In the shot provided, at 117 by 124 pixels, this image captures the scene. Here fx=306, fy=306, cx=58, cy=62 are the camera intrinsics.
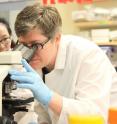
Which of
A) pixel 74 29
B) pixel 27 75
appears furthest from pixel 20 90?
pixel 74 29

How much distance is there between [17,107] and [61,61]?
1.41 ft

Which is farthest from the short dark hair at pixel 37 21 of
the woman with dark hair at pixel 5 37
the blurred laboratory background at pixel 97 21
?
the blurred laboratory background at pixel 97 21

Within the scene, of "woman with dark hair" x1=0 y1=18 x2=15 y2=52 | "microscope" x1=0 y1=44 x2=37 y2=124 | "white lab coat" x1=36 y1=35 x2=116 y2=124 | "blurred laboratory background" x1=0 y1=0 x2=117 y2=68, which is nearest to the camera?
"microscope" x1=0 y1=44 x2=37 y2=124

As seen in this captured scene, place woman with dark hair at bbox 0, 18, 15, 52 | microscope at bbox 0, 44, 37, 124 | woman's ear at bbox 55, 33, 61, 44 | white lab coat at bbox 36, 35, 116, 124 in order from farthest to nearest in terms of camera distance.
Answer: woman with dark hair at bbox 0, 18, 15, 52 → woman's ear at bbox 55, 33, 61, 44 → white lab coat at bbox 36, 35, 116, 124 → microscope at bbox 0, 44, 37, 124

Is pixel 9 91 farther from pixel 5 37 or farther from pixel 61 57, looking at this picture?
pixel 5 37

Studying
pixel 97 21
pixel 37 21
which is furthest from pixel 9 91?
pixel 97 21

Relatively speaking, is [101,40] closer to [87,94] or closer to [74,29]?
[74,29]

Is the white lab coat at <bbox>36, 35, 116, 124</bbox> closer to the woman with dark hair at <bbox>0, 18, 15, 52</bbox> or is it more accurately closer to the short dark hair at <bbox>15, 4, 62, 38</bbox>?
the short dark hair at <bbox>15, 4, 62, 38</bbox>

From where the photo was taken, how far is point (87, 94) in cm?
126

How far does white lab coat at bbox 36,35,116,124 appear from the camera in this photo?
1203 mm

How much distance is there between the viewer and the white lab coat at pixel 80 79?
120 centimetres

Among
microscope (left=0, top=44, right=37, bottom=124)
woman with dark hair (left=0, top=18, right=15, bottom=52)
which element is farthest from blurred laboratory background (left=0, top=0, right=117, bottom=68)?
microscope (left=0, top=44, right=37, bottom=124)

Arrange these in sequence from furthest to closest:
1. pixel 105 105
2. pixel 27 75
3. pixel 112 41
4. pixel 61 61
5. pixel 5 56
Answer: pixel 112 41 → pixel 61 61 → pixel 105 105 → pixel 27 75 → pixel 5 56

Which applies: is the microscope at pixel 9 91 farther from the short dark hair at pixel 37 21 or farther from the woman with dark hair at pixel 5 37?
the woman with dark hair at pixel 5 37
